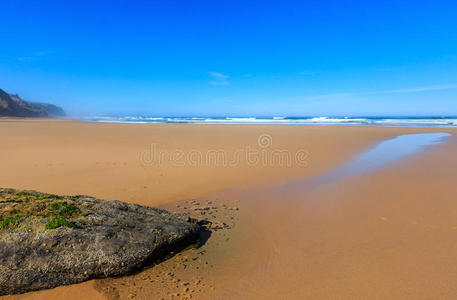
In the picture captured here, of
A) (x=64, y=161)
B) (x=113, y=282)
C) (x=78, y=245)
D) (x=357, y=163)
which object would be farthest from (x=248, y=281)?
(x=64, y=161)

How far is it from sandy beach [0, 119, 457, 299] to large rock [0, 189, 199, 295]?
0.14 m

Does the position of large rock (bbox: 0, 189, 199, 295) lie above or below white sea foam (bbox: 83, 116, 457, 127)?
below

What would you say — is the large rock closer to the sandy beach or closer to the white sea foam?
the sandy beach

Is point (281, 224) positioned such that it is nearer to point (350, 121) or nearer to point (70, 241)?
point (70, 241)

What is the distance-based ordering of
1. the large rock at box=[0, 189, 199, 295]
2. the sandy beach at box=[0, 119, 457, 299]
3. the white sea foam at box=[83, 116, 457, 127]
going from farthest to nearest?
1. the white sea foam at box=[83, 116, 457, 127]
2. the sandy beach at box=[0, 119, 457, 299]
3. the large rock at box=[0, 189, 199, 295]

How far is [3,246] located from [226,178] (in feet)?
16.6

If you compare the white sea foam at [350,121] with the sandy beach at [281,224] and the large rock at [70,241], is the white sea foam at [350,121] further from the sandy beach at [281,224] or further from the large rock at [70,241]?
the large rock at [70,241]

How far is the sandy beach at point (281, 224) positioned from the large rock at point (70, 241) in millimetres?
139

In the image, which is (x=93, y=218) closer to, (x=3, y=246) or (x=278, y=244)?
(x=3, y=246)

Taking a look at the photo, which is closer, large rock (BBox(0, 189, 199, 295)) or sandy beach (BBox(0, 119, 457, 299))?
large rock (BBox(0, 189, 199, 295))

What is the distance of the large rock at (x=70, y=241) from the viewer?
7.80ft

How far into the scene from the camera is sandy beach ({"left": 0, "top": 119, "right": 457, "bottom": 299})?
253 cm

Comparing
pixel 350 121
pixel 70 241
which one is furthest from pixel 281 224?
pixel 350 121

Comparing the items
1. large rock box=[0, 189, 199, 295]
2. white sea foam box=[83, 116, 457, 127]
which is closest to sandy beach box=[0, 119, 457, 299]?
large rock box=[0, 189, 199, 295]
